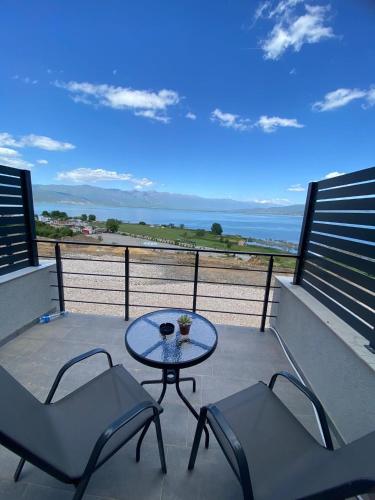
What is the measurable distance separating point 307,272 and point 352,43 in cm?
431

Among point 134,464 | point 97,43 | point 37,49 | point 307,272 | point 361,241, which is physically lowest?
point 134,464

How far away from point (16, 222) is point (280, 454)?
3134mm

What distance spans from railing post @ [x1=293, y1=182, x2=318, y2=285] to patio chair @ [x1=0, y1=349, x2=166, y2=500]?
2072 mm

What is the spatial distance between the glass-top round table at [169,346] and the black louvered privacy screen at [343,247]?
1073mm

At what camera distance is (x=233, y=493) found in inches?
45.8

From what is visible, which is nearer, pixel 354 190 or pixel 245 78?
pixel 354 190

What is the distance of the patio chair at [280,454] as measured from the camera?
2.37ft

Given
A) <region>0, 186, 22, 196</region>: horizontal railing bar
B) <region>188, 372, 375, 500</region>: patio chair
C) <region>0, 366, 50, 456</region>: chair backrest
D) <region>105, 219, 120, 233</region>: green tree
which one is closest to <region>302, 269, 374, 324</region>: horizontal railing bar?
<region>188, 372, 375, 500</region>: patio chair

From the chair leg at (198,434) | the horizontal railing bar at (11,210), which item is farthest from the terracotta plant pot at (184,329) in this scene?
the horizontal railing bar at (11,210)

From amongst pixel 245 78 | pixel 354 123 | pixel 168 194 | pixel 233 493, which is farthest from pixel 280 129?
pixel 168 194

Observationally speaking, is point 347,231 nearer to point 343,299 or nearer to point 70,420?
point 343,299

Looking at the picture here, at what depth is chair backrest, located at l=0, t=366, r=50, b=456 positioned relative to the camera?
0.80 metres

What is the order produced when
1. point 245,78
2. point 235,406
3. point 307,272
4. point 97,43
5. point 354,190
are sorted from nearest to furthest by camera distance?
1. point 235,406
2. point 354,190
3. point 307,272
4. point 97,43
5. point 245,78

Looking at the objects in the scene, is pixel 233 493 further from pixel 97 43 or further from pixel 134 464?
pixel 97 43
